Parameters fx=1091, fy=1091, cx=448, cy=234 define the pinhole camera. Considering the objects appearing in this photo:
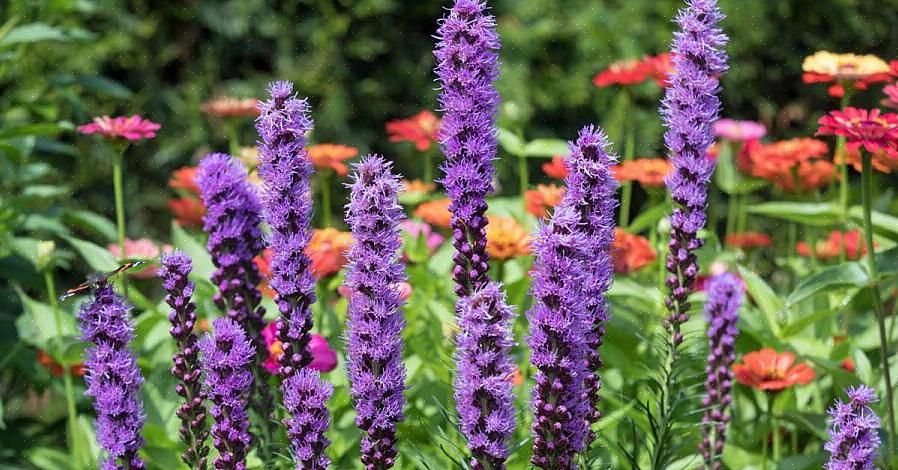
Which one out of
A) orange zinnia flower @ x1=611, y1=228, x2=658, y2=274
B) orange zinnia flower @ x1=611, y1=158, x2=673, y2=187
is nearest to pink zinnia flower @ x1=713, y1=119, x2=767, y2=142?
orange zinnia flower @ x1=611, y1=158, x2=673, y2=187

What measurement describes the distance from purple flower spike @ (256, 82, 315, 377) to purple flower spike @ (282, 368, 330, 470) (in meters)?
0.08

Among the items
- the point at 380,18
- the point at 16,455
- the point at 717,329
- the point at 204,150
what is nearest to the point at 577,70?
the point at 380,18

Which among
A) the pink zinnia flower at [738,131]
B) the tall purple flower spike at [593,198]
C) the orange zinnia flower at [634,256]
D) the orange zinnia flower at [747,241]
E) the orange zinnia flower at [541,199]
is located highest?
the pink zinnia flower at [738,131]

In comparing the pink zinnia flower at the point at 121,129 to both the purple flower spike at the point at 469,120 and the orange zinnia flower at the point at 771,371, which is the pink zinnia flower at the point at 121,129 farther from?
the orange zinnia flower at the point at 771,371

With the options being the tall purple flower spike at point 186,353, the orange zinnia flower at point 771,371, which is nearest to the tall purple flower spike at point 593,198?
the tall purple flower spike at point 186,353

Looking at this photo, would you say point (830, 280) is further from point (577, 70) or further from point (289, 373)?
point (577, 70)

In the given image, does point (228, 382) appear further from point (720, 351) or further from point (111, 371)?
point (720, 351)

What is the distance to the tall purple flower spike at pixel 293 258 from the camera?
1867mm

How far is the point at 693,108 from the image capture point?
2.04 meters

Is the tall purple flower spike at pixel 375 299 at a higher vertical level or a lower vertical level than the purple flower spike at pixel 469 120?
lower

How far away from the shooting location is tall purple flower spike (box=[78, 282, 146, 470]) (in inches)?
72.7

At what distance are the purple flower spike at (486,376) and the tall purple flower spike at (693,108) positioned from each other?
563mm

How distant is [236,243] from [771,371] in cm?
149

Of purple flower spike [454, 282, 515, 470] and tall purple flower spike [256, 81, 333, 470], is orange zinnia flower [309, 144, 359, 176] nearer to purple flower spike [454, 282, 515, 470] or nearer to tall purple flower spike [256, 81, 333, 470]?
tall purple flower spike [256, 81, 333, 470]
